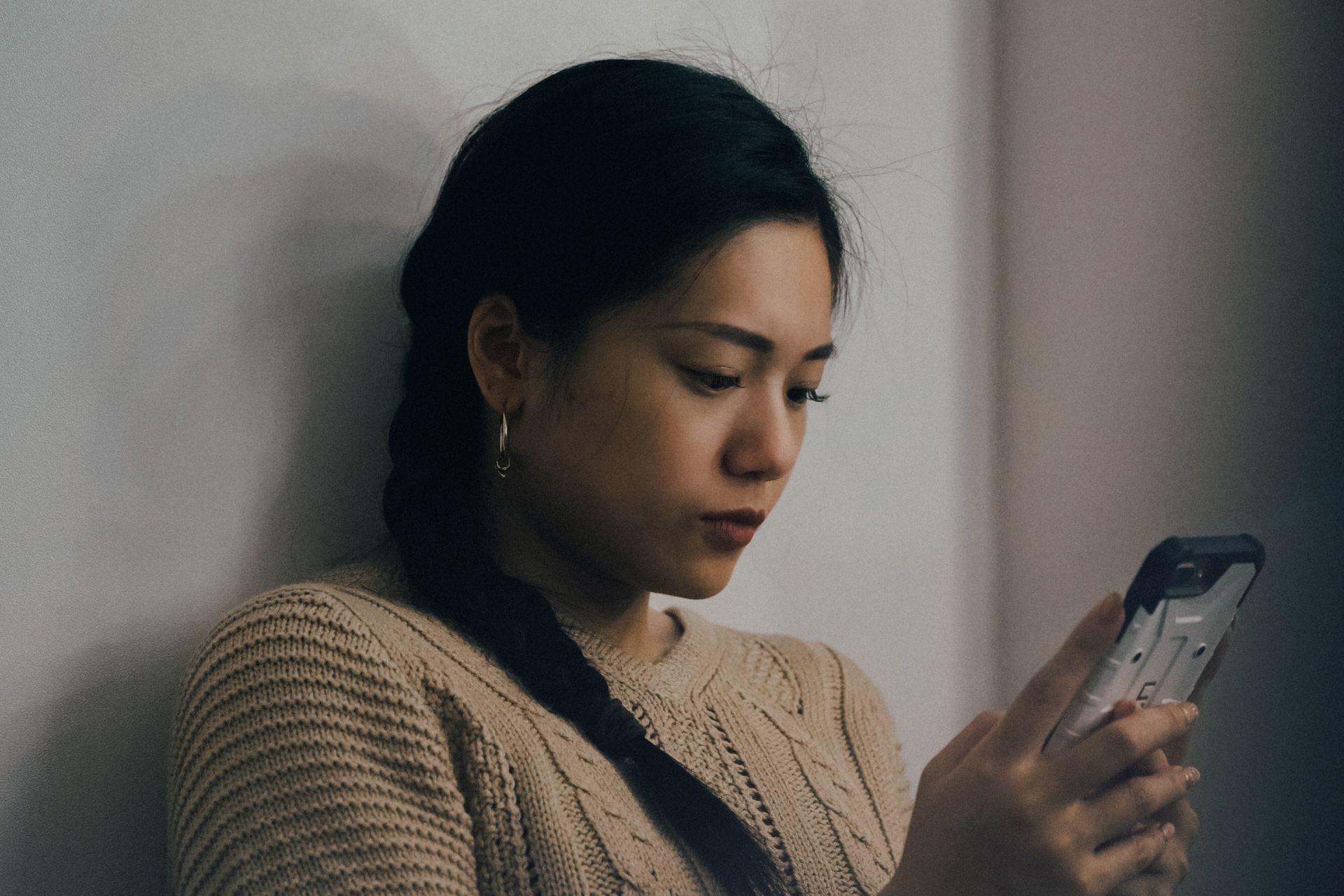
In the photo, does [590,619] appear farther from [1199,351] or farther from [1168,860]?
[1199,351]

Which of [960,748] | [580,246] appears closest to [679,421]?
[580,246]

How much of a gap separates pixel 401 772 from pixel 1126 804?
0.43 metres

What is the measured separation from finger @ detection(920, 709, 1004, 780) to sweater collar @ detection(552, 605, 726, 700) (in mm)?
237

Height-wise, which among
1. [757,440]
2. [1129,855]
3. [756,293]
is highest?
[756,293]

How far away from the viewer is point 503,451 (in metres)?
0.79

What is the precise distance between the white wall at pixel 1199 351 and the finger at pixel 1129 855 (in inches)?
17.0

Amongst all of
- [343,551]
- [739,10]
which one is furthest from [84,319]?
[739,10]

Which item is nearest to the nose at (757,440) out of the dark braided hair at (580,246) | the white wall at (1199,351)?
the dark braided hair at (580,246)

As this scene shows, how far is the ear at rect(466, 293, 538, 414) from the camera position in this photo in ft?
2.54

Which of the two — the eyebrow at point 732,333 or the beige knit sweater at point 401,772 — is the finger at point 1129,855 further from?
the eyebrow at point 732,333

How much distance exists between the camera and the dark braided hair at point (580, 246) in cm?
74

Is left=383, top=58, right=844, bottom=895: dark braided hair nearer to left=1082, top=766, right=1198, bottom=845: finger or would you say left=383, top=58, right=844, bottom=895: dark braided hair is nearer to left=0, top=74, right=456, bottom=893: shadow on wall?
left=0, top=74, right=456, bottom=893: shadow on wall

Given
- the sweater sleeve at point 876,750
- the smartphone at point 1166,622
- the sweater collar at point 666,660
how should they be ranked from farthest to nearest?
the sweater sleeve at point 876,750
the sweater collar at point 666,660
the smartphone at point 1166,622

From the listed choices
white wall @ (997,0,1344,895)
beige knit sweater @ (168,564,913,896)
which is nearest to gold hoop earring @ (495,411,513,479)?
beige knit sweater @ (168,564,913,896)
